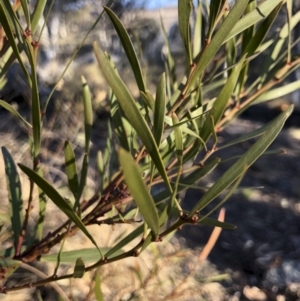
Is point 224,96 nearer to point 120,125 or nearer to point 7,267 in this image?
point 120,125

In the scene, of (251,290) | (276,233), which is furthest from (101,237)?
(276,233)

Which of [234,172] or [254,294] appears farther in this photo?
[254,294]

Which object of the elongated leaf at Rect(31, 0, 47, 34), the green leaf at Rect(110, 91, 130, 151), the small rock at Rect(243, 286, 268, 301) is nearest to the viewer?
the elongated leaf at Rect(31, 0, 47, 34)

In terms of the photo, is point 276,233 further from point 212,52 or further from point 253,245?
point 212,52

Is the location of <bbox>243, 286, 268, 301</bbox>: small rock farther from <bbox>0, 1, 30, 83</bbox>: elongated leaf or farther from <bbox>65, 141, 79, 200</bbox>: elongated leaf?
<bbox>0, 1, 30, 83</bbox>: elongated leaf

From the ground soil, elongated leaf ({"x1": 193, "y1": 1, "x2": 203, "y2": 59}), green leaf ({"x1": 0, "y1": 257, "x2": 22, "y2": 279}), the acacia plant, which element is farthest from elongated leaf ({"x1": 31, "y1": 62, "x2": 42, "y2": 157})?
the ground soil

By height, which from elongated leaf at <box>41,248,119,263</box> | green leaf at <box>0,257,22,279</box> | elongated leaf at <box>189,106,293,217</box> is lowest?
elongated leaf at <box>41,248,119,263</box>

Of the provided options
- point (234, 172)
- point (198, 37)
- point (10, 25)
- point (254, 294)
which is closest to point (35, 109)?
point (10, 25)
